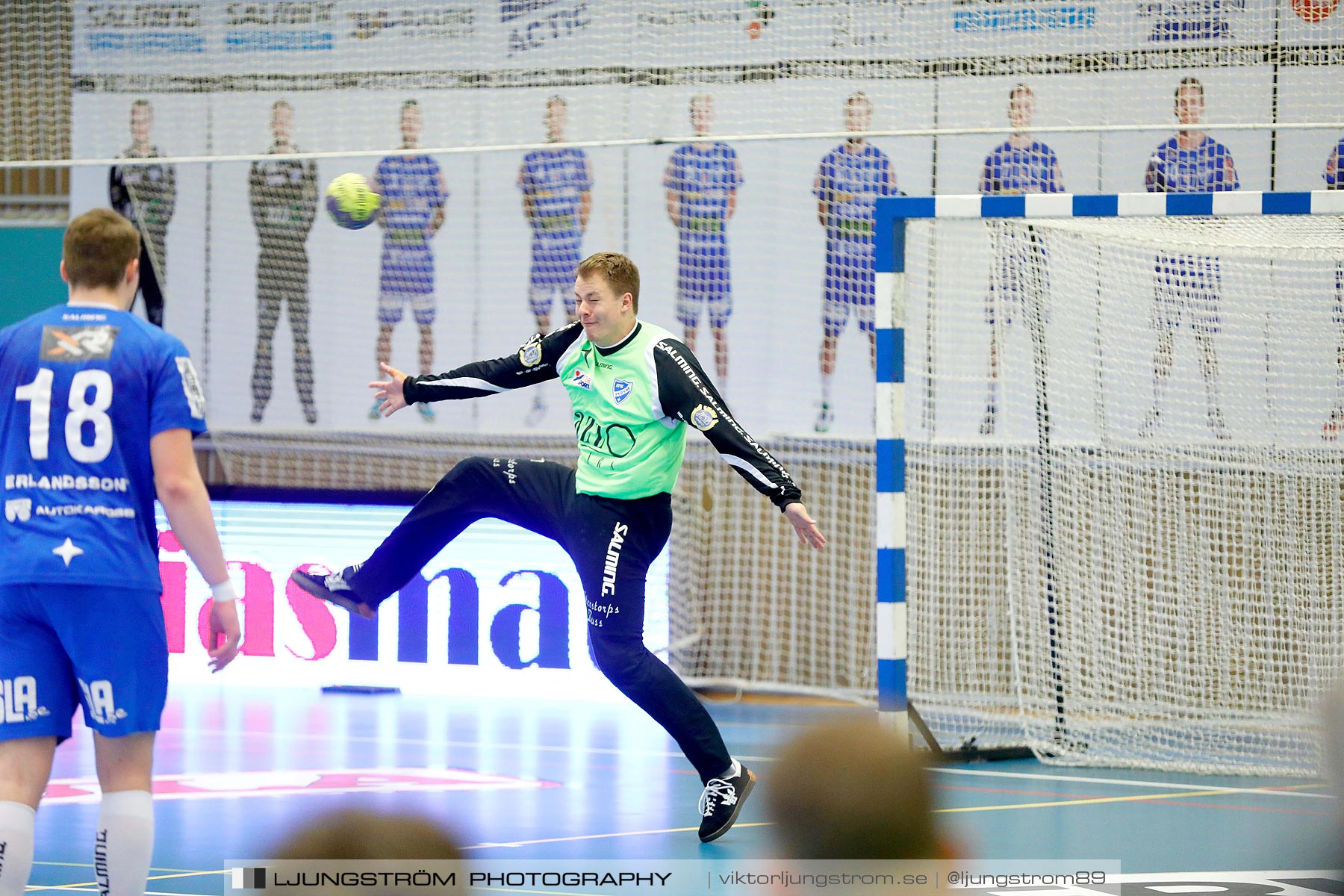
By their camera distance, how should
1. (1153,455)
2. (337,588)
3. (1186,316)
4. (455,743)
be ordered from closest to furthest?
(337,588) → (455,743) → (1186,316) → (1153,455)

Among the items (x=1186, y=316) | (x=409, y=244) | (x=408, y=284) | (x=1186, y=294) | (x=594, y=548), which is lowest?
(x=594, y=548)

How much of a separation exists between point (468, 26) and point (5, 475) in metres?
9.38

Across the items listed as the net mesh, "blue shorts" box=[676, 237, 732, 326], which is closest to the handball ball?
the net mesh

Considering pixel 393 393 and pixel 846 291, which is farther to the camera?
pixel 846 291

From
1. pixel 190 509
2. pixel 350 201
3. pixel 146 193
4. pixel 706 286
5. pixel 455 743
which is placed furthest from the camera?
pixel 146 193

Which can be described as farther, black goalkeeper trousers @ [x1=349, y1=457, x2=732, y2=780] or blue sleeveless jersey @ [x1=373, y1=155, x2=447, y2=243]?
blue sleeveless jersey @ [x1=373, y1=155, x2=447, y2=243]

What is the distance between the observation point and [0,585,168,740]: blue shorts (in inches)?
154

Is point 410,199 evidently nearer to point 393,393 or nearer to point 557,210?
point 557,210

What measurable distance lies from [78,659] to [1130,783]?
Result: 556 cm

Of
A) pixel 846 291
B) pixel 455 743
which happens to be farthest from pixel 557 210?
pixel 455 743

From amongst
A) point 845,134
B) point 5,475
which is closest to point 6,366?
point 5,475

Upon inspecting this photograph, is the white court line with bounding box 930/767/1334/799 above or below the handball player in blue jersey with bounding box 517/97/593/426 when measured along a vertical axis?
below

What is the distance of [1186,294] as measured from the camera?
893 cm

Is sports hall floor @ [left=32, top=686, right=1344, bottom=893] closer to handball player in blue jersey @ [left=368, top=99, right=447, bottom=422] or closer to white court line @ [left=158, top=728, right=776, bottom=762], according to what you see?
white court line @ [left=158, top=728, right=776, bottom=762]
